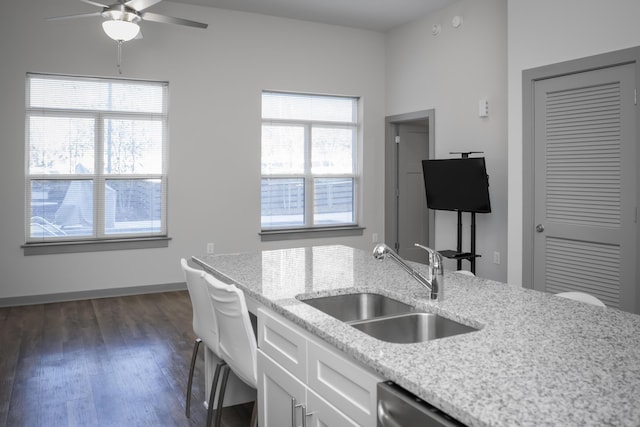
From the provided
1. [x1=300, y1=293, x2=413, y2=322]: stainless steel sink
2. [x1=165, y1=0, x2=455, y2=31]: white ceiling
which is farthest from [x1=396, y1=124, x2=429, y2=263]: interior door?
[x1=300, y1=293, x2=413, y2=322]: stainless steel sink

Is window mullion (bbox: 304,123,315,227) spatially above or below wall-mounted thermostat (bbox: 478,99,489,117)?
below

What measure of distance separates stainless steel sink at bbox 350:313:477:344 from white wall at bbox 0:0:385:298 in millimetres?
4312

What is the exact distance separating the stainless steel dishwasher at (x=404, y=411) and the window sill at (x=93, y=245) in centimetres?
480

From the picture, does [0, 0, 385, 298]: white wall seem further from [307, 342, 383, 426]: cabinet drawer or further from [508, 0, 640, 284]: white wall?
[307, 342, 383, 426]: cabinet drawer

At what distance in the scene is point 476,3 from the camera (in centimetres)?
545

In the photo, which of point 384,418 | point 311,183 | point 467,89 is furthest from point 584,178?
point 384,418

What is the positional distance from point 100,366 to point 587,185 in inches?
151

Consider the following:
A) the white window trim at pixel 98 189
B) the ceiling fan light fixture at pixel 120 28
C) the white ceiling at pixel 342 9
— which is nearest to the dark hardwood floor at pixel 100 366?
the white window trim at pixel 98 189

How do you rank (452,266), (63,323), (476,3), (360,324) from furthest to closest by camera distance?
(452,266)
(476,3)
(63,323)
(360,324)

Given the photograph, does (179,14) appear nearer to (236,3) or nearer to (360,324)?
(236,3)

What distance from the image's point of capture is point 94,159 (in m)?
5.45

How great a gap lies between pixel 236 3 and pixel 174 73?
104 centimetres

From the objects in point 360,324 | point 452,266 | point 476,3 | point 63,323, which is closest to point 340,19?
point 476,3

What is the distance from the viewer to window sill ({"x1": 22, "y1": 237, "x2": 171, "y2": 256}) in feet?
17.0
